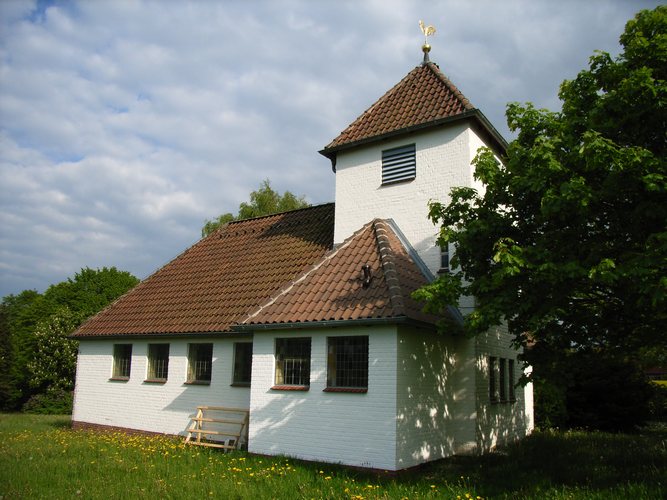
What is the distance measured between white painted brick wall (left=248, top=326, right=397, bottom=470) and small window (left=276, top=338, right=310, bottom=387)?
0.20m

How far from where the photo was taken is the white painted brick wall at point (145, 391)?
52.2ft

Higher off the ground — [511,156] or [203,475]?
[511,156]

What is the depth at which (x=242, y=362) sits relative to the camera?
1580 cm

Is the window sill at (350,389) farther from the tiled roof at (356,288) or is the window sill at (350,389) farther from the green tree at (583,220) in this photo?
the green tree at (583,220)

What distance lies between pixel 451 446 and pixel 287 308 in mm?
5236

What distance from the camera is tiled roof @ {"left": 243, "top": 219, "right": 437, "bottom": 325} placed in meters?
12.0

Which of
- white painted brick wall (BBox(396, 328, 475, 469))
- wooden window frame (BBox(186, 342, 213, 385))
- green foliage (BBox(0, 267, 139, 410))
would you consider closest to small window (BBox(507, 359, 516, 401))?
white painted brick wall (BBox(396, 328, 475, 469))

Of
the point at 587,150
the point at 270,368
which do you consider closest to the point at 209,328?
the point at 270,368

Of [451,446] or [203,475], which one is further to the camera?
[451,446]

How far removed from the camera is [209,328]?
52.2 ft

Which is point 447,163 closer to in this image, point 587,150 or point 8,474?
point 587,150

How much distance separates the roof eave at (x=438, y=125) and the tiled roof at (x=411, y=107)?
0.13 ft

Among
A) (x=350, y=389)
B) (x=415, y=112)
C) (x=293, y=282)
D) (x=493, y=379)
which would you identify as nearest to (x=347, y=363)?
(x=350, y=389)

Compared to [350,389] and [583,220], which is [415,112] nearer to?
[583,220]
